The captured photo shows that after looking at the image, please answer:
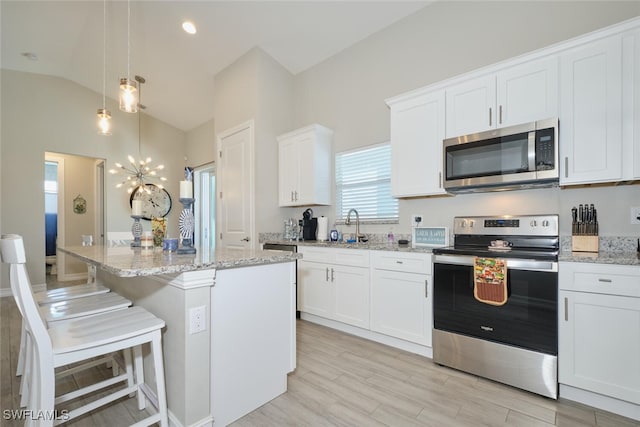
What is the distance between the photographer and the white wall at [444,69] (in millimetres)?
2195

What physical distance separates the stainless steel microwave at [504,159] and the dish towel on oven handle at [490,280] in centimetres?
Answer: 66

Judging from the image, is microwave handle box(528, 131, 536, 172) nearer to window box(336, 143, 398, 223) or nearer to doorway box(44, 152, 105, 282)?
window box(336, 143, 398, 223)

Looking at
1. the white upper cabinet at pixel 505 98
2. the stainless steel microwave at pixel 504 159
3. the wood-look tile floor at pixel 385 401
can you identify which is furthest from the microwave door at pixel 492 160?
the wood-look tile floor at pixel 385 401

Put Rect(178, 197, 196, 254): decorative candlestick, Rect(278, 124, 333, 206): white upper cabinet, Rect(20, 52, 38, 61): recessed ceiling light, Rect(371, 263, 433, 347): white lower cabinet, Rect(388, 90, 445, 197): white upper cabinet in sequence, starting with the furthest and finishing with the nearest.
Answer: Rect(20, 52, 38, 61): recessed ceiling light
Rect(278, 124, 333, 206): white upper cabinet
Rect(388, 90, 445, 197): white upper cabinet
Rect(371, 263, 433, 347): white lower cabinet
Rect(178, 197, 196, 254): decorative candlestick

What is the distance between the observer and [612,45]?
188 cm

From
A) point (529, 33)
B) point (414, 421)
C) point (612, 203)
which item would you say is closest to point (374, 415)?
point (414, 421)

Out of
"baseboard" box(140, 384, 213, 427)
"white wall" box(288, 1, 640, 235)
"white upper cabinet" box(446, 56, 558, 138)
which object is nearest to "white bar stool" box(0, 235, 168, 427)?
"baseboard" box(140, 384, 213, 427)

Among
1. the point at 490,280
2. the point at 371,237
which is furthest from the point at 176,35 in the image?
the point at 490,280

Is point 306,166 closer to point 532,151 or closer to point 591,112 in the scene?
point 532,151

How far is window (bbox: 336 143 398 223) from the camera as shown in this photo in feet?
11.1

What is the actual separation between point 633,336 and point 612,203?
972 millimetres

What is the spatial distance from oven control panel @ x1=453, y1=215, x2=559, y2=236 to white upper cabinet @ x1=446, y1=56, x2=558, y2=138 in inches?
30.0

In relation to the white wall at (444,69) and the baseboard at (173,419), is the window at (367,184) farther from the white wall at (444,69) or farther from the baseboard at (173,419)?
the baseboard at (173,419)

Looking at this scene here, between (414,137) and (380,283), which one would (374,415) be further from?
(414,137)
